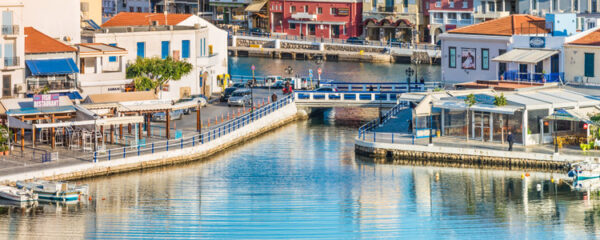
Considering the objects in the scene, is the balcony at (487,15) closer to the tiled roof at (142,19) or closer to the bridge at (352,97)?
the tiled roof at (142,19)

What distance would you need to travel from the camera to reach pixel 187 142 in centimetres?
7075

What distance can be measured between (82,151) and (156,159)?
3.43 metres

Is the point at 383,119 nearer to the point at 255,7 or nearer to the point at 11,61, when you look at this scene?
the point at 11,61

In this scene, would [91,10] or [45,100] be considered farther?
[91,10]

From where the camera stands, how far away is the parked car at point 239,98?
3302 inches

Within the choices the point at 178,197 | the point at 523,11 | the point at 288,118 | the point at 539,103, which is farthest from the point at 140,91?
the point at 523,11

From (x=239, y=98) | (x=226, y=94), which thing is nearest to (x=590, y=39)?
(x=239, y=98)

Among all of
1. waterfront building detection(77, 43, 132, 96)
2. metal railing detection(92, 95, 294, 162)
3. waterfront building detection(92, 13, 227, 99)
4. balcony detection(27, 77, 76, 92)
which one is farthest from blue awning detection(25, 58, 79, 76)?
metal railing detection(92, 95, 294, 162)

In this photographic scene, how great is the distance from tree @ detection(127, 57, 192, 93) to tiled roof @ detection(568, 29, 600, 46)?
22.0 metres

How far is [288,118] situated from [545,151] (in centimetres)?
2047

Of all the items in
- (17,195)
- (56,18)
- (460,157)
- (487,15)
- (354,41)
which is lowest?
(17,195)

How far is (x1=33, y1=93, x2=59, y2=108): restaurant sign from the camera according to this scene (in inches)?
2707

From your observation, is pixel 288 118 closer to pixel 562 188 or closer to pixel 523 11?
pixel 562 188

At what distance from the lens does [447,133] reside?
71.9 m
